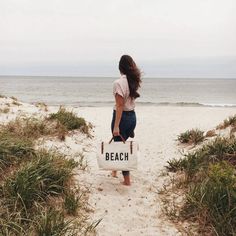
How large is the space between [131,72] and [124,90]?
28 cm

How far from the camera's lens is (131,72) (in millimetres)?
5168

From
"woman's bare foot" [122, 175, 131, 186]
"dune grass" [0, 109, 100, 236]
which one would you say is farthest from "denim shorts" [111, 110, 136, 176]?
"dune grass" [0, 109, 100, 236]

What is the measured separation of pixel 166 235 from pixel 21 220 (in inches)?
64.4

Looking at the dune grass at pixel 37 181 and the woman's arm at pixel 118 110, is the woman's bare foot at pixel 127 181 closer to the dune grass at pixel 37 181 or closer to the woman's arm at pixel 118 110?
the woman's arm at pixel 118 110

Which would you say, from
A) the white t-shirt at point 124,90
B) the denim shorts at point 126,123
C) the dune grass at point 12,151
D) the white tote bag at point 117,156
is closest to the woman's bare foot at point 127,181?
the white tote bag at point 117,156

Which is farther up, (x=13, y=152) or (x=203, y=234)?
(x=13, y=152)

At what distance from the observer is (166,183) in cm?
586

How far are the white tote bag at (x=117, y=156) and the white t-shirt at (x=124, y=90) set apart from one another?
1.89 feet

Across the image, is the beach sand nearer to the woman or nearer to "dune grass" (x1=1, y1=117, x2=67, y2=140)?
"dune grass" (x1=1, y1=117, x2=67, y2=140)

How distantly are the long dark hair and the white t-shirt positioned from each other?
6 cm

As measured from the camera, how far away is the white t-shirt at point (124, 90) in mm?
5117

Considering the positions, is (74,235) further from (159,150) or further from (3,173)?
(159,150)

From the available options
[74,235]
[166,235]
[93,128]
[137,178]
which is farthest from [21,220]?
[93,128]

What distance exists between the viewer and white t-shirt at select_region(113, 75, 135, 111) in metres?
5.12
